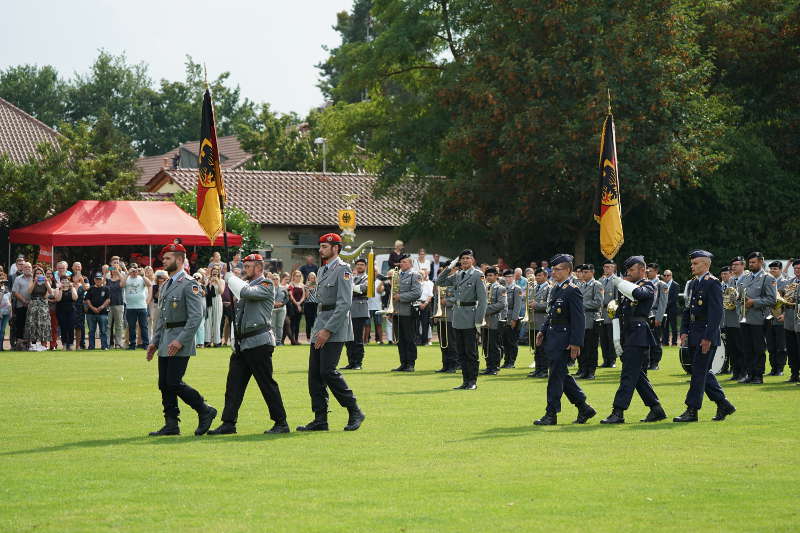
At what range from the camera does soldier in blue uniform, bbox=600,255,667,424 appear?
13289 millimetres

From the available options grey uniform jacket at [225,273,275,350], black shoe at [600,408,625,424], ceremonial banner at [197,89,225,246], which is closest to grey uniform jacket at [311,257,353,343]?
grey uniform jacket at [225,273,275,350]

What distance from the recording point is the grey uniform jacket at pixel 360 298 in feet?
73.8

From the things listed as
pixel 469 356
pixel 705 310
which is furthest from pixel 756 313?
pixel 705 310

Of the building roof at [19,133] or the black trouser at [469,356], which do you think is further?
the building roof at [19,133]

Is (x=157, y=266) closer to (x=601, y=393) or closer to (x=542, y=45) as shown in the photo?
(x=542, y=45)

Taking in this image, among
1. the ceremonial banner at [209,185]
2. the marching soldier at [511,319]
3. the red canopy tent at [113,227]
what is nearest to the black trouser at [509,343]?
the marching soldier at [511,319]

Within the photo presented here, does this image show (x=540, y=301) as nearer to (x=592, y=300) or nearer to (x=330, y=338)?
(x=592, y=300)

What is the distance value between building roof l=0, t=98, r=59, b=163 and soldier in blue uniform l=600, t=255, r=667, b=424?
1580 inches

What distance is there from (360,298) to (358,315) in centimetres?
33

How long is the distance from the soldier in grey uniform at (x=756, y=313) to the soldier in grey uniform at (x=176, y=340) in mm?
10463

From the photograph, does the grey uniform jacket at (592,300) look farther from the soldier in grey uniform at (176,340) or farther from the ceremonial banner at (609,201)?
the soldier in grey uniform at (176,340)

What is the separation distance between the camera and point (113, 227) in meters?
33.7

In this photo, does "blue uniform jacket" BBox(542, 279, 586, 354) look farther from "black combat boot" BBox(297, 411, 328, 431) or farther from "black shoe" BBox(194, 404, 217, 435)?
"black shoe" BBox(194, 404, 217, 435)

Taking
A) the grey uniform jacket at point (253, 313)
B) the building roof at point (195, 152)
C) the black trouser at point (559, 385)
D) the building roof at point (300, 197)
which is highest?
the building roof at point (195, 152)
